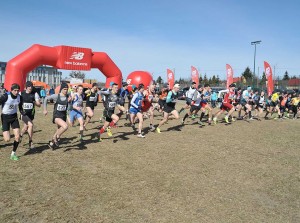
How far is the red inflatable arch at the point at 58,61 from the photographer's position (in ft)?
53.5

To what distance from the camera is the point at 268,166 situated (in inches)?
270

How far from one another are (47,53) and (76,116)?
1024 cm

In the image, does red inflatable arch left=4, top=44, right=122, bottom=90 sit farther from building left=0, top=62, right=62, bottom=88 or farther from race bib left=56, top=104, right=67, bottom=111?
building left=0, top=62, right=62, bottom=88

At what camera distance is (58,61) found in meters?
18.2

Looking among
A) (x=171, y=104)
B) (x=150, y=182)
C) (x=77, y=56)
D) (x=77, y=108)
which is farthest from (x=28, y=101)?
(x=77, y=56)

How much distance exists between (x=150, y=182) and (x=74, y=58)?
1537 centimetres

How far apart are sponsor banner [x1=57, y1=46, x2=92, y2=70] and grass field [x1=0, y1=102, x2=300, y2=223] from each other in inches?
396

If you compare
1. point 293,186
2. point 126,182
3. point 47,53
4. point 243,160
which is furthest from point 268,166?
point 47,53

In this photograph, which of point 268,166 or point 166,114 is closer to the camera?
point 268,166

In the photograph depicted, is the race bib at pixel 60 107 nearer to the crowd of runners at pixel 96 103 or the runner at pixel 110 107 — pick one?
the crowd of runners at pixel 96 103

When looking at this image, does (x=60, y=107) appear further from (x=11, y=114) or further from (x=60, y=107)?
(x=11, y=114)

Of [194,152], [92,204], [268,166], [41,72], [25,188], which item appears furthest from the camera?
[41,72]

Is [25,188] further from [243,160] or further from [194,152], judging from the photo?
[243,160]

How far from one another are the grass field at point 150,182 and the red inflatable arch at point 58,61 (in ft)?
28.4
